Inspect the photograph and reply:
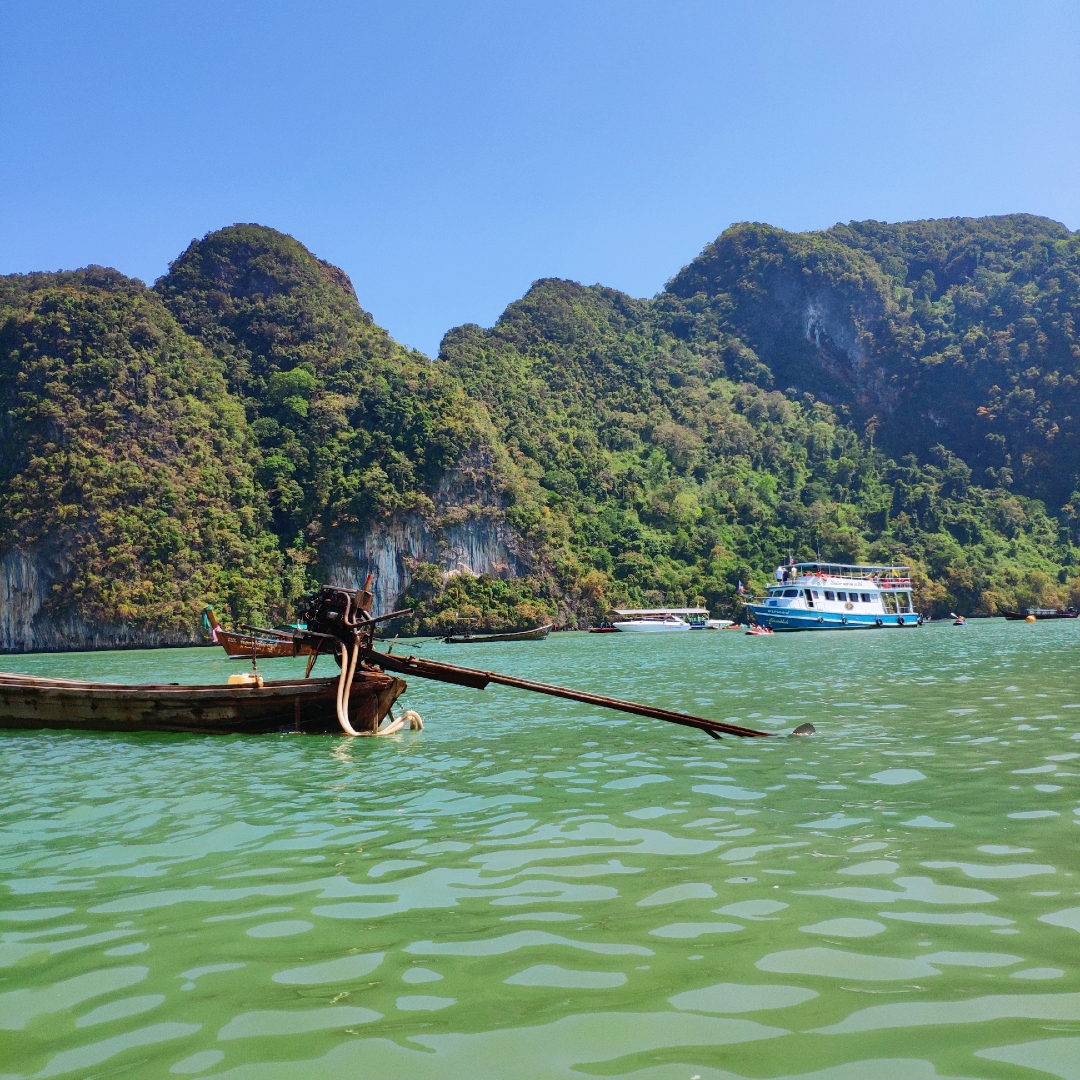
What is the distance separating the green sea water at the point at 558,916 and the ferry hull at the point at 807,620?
57656 millimetres

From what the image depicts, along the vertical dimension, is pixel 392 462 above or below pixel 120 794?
above

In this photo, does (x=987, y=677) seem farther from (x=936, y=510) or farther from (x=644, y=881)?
(x=936, y=510)

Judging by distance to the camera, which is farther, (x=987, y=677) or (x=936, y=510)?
(x=936, y=510)

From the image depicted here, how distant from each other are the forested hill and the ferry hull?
98.4ft

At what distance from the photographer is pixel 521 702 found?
19.6 metres

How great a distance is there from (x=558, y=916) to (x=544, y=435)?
117 meters

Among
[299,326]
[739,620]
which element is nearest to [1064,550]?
[739,620]

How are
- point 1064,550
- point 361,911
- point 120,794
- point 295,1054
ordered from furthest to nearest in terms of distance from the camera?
1. point 1064,550
2. point 120,794
3. point 361,911
4. point 295,1054

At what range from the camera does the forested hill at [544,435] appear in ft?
293

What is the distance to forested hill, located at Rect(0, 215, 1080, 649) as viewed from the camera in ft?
293

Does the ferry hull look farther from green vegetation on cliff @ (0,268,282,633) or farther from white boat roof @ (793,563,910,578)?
green vegetation on cliff @ (0,268,282,633)

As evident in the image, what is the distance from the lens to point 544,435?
121m

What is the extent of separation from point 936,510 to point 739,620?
125 feet

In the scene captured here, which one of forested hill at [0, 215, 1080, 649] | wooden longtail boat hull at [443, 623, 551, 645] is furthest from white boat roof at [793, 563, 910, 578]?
wooden longtail boat hull at [443, 623, 551, 645]
